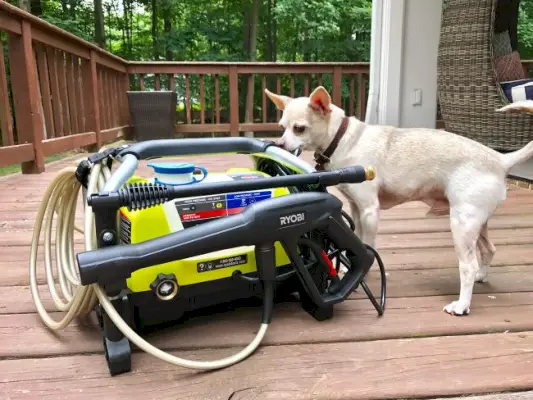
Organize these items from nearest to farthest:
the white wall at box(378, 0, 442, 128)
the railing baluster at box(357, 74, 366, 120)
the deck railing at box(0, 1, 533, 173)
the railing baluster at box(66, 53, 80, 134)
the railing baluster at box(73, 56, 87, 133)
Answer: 1. the deck railing at box(0, 1, 533, 173)
2. the white wall at box(378, 0, 442, 128)
3. the railing baluster at box(66, 53, 80, 134)
4. the railing baluster at box(73, 56, 87, 133)
5. the railing baluster at box(357, 74, 366, 120)

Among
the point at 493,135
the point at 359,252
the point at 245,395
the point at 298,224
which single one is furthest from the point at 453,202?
the point at 493,135

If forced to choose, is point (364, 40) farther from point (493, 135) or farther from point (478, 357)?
point (478, 357)

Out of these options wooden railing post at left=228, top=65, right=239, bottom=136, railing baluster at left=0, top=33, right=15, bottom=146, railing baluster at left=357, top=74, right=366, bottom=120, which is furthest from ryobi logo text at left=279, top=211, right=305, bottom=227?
railing baluster at left=357, top=74, right=366, bottom=120

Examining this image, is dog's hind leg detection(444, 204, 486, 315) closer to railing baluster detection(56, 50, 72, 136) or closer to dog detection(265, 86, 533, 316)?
dog detection(265, 86, 533, 316)

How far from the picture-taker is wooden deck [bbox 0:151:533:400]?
94cm

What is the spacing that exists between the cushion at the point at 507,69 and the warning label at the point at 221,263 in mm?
2358

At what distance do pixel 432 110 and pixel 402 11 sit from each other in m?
0.85

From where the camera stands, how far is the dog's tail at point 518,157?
4.43ft

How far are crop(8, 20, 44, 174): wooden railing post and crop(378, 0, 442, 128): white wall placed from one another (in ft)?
9.09

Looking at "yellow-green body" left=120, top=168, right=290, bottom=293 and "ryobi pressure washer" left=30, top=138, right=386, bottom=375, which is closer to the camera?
"ryobi pressure washer" left=30, top=138, right=386, bottom=375

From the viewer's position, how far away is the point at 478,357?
106 cm

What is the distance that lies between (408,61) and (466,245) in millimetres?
2887

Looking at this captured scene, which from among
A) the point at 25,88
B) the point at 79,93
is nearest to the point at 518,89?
the point at 25,88

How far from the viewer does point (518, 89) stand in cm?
264
